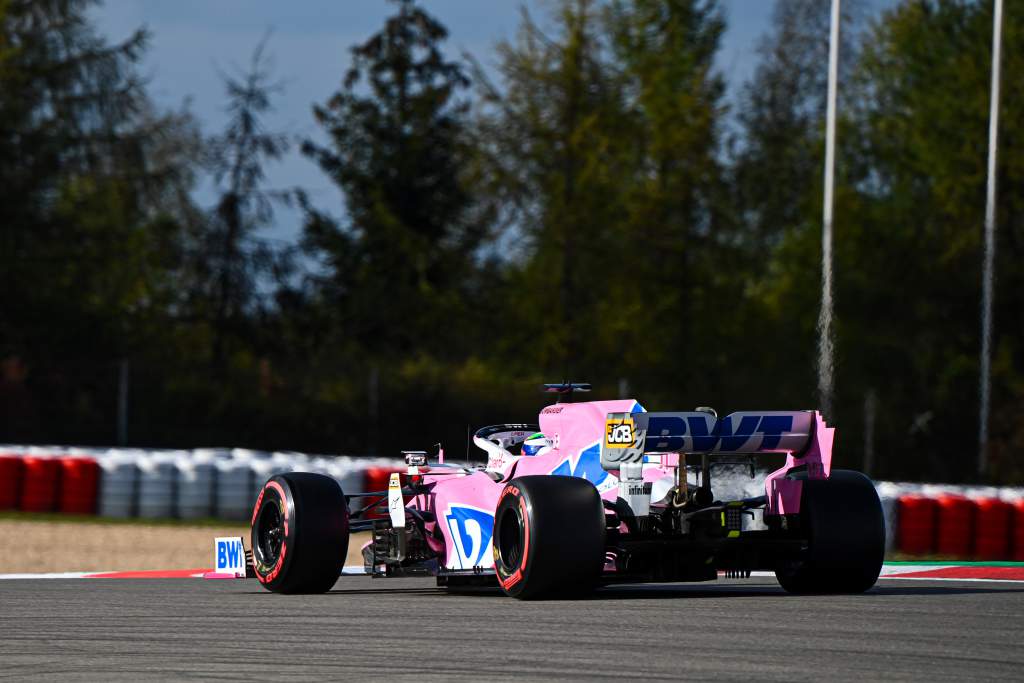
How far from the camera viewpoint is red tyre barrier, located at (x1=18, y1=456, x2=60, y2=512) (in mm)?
23828

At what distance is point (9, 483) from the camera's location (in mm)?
23953

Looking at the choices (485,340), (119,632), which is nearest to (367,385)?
(485,340)

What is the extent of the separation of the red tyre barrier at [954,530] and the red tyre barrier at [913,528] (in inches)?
3.9

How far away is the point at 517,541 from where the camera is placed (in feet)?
34.4

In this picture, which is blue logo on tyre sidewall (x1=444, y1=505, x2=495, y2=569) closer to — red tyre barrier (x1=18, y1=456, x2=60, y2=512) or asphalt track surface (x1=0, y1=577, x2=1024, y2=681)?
asphalt track surface (x1=0, y1=577, x2=1024, y2=681)

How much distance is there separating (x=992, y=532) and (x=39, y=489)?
12153 millimetres

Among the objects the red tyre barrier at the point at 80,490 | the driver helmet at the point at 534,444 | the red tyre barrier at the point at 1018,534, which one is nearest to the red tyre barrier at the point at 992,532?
the red tyre barrier at the point at 1018,534

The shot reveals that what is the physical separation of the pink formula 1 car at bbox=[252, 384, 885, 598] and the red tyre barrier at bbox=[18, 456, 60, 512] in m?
12.6

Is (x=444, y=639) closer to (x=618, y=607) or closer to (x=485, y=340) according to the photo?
(x=618, y=607)

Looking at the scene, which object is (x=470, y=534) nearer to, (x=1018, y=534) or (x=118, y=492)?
(x=1018, y=534)

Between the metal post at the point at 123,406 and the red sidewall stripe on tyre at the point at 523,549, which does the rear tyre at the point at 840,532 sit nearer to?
the red sidewall stripe on tyre at the point at 523,549

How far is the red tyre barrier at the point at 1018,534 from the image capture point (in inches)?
781

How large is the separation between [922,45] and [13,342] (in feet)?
77.9

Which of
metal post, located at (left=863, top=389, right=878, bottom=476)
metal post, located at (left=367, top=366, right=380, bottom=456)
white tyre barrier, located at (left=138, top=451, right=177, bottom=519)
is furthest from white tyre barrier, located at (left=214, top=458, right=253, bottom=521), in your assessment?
metal post, located at (left=863, top=389, right=878, bottom=476)
